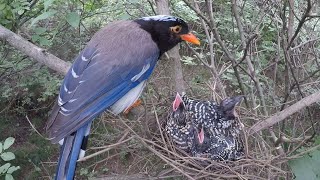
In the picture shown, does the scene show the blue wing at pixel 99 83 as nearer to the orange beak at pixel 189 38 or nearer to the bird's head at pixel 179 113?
the orange beak at pixel 189 38

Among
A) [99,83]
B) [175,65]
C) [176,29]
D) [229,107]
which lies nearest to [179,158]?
[229,107]

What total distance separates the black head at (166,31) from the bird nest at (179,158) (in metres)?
0.47

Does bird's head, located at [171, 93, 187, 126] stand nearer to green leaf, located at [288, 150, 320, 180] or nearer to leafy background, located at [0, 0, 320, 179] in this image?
leafy background, located at [0, 0, 320, 179]

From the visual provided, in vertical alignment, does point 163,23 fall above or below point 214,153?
above

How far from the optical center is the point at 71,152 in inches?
112

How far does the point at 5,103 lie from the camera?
5102 millimetres

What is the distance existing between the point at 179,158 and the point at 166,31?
3.04ft

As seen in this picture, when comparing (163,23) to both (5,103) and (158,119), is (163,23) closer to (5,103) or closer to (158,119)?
(158,119)

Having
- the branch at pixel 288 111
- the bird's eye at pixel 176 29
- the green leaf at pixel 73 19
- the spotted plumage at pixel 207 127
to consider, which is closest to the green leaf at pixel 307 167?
the branch at pixel 288 111

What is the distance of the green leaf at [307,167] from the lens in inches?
91.3

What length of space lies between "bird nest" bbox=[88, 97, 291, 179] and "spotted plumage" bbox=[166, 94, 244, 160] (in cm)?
6

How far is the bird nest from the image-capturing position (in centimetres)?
272

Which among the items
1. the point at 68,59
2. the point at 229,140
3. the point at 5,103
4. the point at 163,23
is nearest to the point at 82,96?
the point at 163,23

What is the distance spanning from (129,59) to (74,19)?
1.60 ft
